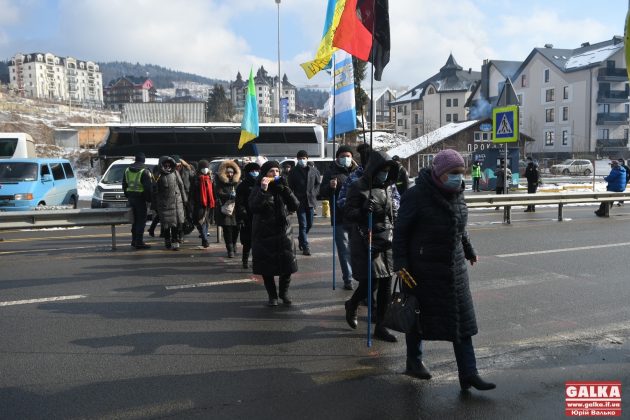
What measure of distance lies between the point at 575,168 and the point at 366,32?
51313 mm

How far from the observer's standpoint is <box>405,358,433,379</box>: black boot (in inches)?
182

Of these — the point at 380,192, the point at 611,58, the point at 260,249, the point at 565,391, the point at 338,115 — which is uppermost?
the point at 611,58

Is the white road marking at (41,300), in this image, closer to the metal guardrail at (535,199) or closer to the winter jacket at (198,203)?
the winter jacket at (198,203)

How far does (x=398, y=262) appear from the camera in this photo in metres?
4.40

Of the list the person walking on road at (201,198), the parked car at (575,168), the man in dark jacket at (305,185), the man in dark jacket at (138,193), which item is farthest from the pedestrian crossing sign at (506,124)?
the parked car at (575,168)

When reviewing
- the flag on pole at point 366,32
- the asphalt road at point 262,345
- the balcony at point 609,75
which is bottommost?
the asphalt road at point 262,345

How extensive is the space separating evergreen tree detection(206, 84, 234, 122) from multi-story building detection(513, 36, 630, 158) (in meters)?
47.0

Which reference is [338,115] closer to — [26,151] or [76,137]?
[26,151]

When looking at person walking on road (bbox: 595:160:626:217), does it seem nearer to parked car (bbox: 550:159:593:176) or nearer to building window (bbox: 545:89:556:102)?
parked car (bbox: 550:159:593:176)

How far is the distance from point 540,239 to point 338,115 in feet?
19.4

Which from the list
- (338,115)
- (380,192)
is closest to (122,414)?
(380,192)

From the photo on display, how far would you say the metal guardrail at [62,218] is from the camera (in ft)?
36.2

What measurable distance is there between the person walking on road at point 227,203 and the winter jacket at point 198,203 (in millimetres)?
406

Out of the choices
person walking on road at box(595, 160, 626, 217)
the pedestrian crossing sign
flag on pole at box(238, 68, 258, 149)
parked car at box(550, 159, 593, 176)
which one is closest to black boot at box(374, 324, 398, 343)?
flag on pole at box(238, 68, 258, 149)
